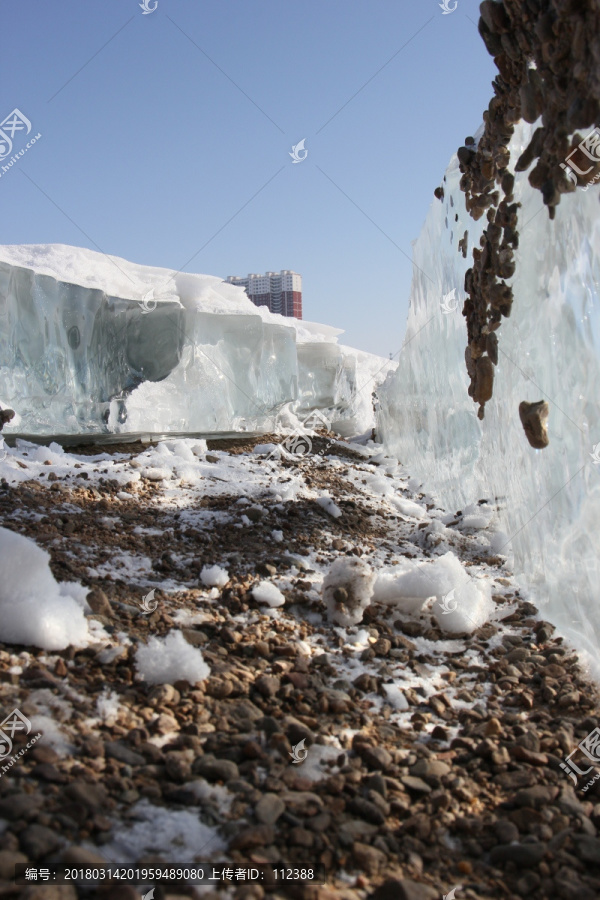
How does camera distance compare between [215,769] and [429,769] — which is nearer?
[215,769]

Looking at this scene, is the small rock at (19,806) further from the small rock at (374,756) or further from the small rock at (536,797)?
the small rock at (536,797)

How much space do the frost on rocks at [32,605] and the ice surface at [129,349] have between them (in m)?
4.47

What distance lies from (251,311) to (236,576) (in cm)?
524

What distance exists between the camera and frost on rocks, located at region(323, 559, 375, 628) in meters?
2.38

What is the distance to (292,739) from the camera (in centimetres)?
161

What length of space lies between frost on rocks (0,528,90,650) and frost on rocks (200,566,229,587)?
0.65 m

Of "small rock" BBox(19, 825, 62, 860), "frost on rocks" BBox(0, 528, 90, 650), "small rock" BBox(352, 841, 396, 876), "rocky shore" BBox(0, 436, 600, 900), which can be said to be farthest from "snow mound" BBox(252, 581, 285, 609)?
"small rock" BBox(19, 825, 62, 860)

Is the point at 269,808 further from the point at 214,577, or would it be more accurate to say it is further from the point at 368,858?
the point at 214,577

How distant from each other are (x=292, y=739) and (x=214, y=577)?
1.04 m

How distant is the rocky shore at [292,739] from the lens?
1.23 m

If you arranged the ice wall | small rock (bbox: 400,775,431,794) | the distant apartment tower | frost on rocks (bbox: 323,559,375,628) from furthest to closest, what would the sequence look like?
the distant apartment tower → frost on rocks (bbox: 323,559,375,628) → the ice wall → small rock (bbox: 400,775,431,794)

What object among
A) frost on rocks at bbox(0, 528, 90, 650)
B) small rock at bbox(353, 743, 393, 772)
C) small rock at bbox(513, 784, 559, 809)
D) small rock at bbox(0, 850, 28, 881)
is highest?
frost on rocks at bbox(0, 528, 90, 650)

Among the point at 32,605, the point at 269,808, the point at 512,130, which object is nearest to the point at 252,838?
the point at 269,808

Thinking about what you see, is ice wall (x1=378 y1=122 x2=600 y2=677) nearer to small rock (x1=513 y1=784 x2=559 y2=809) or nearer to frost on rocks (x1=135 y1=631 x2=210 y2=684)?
small rock (x1=513 y1=784 x2=559 y2=809)
